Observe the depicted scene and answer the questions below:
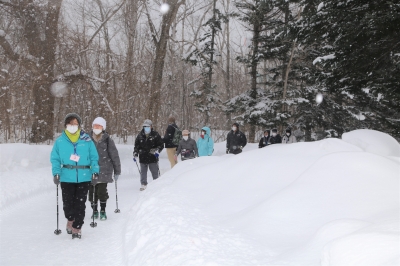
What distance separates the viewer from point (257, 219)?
4.17m

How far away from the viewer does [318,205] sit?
12.9 ft

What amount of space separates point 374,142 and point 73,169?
20.0 ft

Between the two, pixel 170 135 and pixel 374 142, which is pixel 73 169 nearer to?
pixel 374 142

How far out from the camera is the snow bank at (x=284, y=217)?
2.93m

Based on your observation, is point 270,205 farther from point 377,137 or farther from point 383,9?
point 383,9

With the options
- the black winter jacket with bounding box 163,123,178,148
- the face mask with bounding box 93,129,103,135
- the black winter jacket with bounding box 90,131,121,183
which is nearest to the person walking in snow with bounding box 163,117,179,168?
the black winter jacket with bounding box 163,123,178,148

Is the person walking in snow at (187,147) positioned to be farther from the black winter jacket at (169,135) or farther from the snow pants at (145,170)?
the snow pants at (145,170)

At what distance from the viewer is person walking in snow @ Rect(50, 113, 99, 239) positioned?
4785 mm

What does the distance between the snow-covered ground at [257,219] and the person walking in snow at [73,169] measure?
0.39m

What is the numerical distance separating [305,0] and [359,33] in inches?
82.5

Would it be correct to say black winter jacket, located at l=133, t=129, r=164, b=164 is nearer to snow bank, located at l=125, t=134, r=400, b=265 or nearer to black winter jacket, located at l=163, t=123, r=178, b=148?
black winter jacket, located at l=163, t=123, r=178, b=148

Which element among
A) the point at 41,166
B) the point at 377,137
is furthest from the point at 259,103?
the point at 41,166

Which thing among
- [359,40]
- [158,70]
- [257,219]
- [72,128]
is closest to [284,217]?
[257,219]

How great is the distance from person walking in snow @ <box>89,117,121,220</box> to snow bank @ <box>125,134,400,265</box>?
895mm
